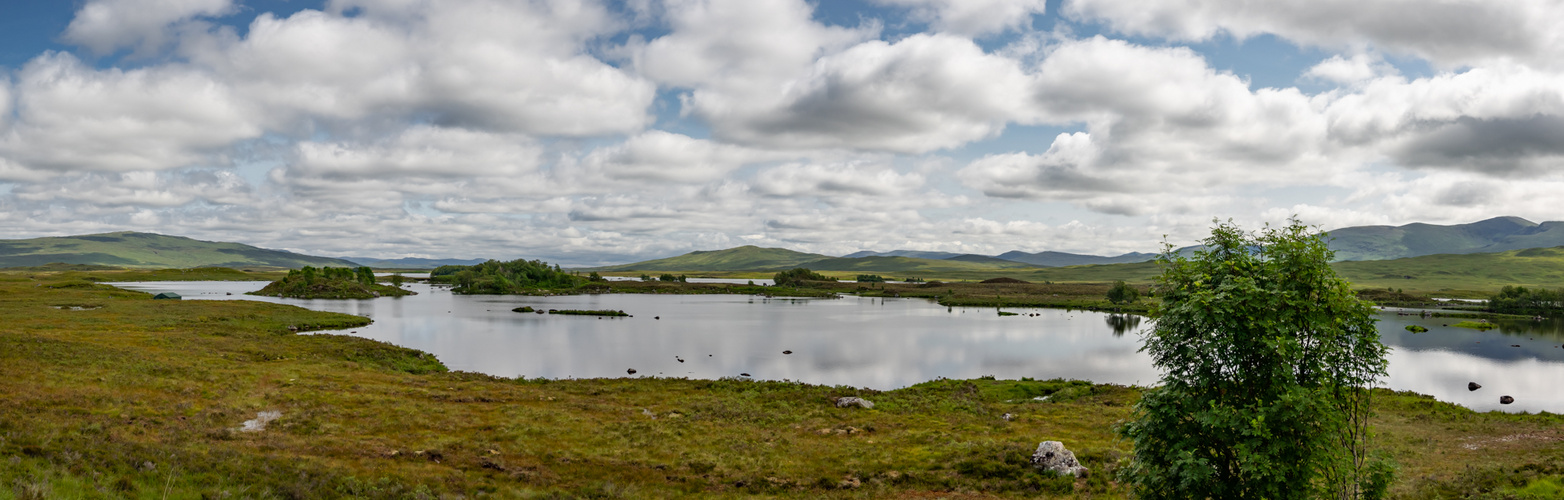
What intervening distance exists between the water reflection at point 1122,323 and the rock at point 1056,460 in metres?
88.1

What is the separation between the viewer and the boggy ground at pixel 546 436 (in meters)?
19.2

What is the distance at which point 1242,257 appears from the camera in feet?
43.8

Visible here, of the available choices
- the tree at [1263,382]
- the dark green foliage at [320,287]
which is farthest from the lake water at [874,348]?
the dark green foliage at [320,287]

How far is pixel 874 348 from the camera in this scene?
270 feet

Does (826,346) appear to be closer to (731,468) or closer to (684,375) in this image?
(684,375)

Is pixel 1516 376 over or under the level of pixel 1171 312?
under

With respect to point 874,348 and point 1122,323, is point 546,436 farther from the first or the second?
point 1122,323

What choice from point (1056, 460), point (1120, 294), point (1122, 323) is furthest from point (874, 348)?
point (1120, 294)

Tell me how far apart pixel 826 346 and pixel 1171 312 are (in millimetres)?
70877

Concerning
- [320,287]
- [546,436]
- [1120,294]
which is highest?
[1120,294]

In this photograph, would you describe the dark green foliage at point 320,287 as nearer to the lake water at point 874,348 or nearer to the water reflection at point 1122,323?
the lake water at point 874,348

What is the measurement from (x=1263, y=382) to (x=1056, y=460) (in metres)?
13.6

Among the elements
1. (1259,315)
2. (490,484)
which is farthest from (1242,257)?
(490,484)

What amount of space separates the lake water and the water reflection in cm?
70
